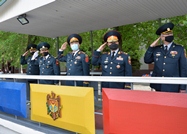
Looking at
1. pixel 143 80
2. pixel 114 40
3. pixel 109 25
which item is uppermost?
pixel 109 25

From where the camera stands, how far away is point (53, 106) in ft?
9.21

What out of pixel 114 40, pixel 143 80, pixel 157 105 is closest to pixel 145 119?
pixel 157 105

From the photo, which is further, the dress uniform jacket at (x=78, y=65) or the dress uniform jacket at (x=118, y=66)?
the dress uniform jacket at (x=78, y=65)

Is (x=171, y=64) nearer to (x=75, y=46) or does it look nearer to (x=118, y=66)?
(x=118, y=66)

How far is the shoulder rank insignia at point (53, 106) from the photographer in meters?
2.74

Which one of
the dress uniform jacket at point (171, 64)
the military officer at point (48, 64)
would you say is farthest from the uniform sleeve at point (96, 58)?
the military officer at point (48, 64)

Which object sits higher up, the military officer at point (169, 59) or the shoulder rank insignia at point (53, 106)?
the military officer at point (169, 59)

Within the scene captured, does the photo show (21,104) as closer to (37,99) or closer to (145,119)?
(37,99)

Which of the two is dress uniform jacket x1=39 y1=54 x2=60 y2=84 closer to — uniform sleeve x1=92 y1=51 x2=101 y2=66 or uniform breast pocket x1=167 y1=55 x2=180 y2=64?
uniform sleeve x1=92 y1=51 x2=101 y2=66

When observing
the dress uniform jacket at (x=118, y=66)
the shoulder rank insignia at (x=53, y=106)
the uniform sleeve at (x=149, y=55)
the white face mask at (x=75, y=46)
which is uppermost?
the white face mask at (x=75, y=46)

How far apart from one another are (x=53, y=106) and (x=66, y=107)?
280 millimetres

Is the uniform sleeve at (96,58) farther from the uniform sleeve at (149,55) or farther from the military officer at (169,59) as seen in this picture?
the military officer at (169,59)

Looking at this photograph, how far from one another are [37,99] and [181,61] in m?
2.25

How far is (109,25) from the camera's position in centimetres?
546
